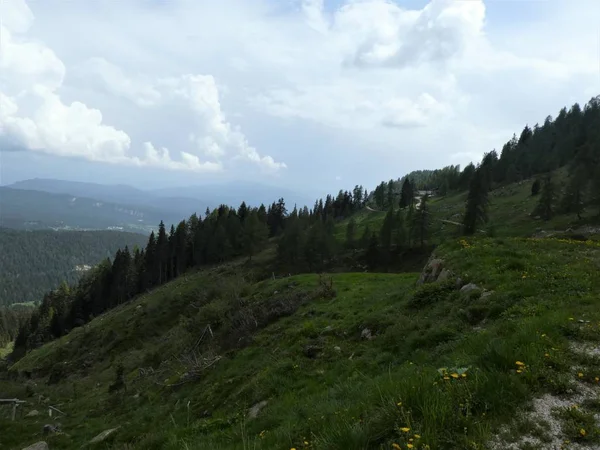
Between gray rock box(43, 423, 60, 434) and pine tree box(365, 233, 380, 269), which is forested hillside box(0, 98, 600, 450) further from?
pine tree box(365, 233, 380, 269)

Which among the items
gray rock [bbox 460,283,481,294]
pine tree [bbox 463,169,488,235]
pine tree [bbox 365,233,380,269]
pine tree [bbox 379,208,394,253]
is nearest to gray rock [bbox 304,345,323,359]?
gray rock [bbox 460,283,481,294]

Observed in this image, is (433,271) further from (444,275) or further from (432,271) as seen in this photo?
(444,275)

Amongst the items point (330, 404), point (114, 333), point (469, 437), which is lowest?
point (114, 333)

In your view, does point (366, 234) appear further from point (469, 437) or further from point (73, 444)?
point (469, 437)

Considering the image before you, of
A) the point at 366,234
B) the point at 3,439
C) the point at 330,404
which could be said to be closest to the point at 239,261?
the point at 366,234

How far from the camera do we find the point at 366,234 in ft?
293

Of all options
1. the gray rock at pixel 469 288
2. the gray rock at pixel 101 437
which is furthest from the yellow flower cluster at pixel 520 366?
the gray rock at pixel 101 437

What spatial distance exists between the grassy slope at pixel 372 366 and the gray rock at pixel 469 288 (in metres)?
0.29

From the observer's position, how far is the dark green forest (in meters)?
76.9

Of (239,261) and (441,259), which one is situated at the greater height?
(441,259)

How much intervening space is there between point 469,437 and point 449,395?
80cm

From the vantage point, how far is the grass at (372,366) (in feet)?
19.7

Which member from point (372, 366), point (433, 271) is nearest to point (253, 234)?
point (433, 271)

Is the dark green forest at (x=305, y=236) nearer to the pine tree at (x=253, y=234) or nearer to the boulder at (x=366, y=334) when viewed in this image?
the pine tree at (x=253, y=234)
